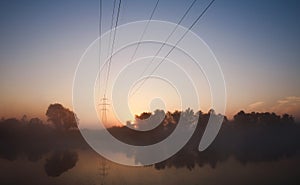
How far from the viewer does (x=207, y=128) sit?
2768 inches

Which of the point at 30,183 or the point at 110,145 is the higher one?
the point at 110,145

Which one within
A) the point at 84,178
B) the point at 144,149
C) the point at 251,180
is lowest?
the point at 251,180

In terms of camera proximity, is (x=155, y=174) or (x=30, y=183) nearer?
(x=30, y=183)

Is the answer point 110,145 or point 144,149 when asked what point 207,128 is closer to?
point 144,149

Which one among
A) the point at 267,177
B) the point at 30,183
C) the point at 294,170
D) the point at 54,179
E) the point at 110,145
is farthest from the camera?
the point at 110,145

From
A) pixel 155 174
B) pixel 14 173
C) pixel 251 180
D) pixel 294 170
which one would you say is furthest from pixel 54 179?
pixel 294 170

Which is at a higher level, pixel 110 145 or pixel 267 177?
pixel 110 145

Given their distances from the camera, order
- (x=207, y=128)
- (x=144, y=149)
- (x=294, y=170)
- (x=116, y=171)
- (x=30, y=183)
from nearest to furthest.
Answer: (x=30, y=183) < (x=116, y=171) < (x=294, y=170) < (x=144, y=149) < (x=207, y=128)

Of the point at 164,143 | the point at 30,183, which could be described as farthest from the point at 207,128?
the point at 30,183

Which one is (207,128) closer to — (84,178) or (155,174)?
(155,174)

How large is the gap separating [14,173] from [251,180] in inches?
1018

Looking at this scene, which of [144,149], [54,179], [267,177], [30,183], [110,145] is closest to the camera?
[30,183]

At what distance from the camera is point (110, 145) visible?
77438 mm

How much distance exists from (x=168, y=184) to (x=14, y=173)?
18.0m
